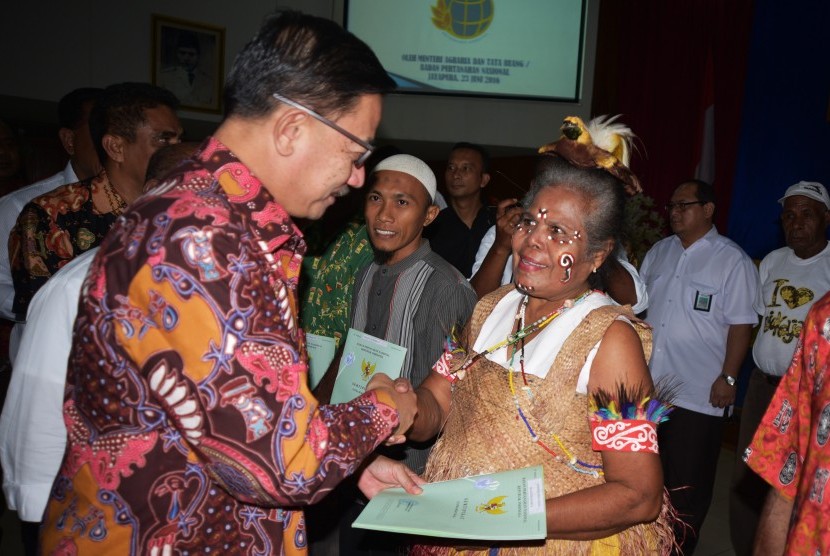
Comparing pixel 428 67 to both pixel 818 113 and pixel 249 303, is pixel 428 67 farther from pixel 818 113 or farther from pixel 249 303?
pixel 249 303

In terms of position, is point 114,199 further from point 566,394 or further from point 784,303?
point 784,303

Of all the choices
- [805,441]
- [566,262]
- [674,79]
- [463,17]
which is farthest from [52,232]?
[674,79]

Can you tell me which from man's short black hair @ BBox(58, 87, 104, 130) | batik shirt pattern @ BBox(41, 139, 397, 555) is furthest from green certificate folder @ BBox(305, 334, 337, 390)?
man's short black hair @ BBox(58, 87, 104, 130)

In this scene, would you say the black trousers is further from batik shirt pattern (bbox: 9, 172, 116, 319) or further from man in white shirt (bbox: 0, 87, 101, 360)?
man in white shirt (bbox: 0, 87, 101, 360)

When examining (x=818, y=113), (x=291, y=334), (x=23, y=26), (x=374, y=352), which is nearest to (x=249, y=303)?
(x=291, y=334)

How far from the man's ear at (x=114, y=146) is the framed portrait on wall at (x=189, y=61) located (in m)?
5.19

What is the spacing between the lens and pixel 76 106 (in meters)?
3.64

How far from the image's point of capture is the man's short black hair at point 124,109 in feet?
8.54

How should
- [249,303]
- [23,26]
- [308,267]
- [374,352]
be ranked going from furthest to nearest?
1. [23,26]
2. [308,267]
3. [374,352]
4. [249,303]

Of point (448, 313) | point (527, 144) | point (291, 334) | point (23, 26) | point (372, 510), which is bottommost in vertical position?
point (372, 510)

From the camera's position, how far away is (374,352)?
7.91ft

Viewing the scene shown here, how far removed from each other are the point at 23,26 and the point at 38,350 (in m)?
6.65

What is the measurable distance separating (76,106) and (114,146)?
4.32 feet

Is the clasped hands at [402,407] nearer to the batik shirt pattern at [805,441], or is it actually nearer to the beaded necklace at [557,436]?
the beaded necklace at [557,436]
